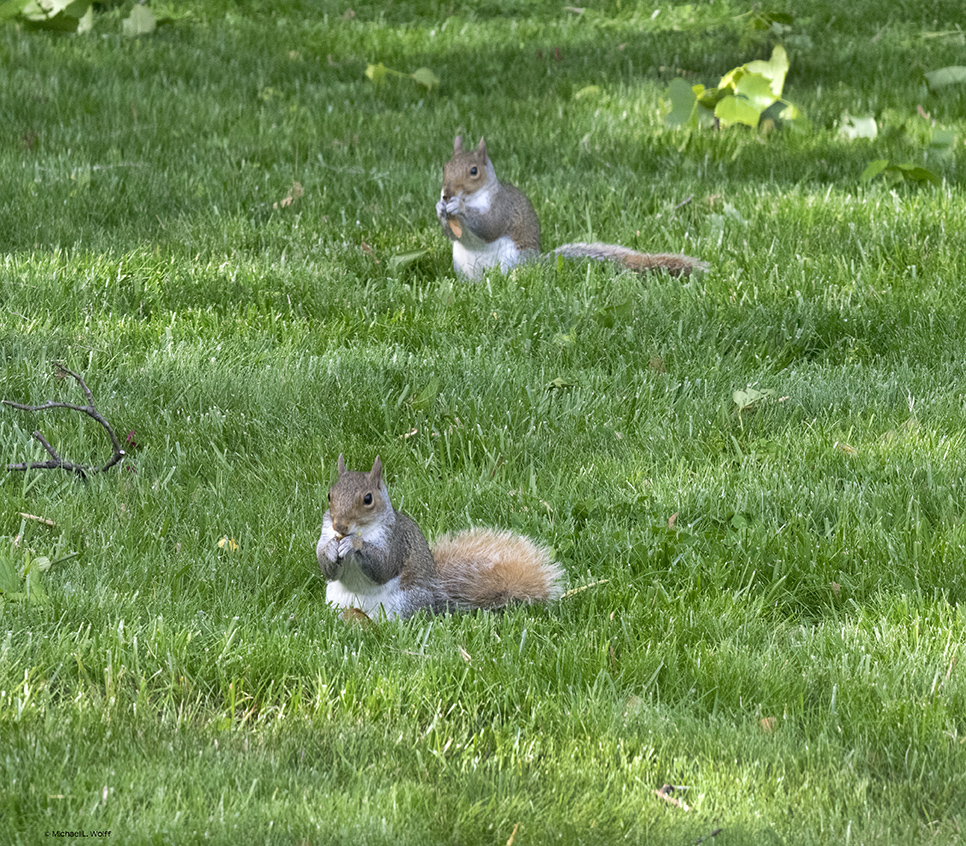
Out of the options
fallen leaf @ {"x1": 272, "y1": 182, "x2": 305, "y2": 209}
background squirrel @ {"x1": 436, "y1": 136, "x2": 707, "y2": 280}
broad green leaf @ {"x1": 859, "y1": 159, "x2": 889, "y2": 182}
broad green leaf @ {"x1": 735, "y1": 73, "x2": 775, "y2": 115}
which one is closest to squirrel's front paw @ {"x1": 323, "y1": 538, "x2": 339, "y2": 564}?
background squirrel @ {"x1": 436, "y1": 136, "x2": 707, "y2": 280}

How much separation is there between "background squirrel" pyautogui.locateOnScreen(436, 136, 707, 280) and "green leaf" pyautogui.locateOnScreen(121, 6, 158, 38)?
532 cm

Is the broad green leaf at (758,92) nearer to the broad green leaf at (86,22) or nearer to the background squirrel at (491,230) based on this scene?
the background squirrel at (491,230)

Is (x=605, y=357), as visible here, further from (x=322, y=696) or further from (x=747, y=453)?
(x=322, y=696)

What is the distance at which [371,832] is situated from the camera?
6.99 feet

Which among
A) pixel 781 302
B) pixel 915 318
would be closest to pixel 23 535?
pixel 781 302

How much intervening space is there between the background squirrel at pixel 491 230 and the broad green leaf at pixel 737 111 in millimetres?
2186

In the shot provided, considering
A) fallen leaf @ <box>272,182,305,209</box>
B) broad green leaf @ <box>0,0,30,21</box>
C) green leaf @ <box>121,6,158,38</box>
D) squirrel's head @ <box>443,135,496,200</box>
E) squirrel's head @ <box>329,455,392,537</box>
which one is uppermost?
broad green leaf @ <box>0,0,30,21</box>

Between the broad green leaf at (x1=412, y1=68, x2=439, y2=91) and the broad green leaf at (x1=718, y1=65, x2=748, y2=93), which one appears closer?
the broad green leaf at (x1=718, y1=65, x2=748, y2=93)

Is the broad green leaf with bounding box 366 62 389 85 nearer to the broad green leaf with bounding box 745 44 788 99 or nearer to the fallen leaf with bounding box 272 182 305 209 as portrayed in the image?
the fallen leaf with bounding box 272 182 305 209

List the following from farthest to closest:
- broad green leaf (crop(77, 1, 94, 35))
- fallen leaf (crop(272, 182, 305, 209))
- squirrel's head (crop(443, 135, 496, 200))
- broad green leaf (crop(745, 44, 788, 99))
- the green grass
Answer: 1. broad green leaf (crop(77, 1, 94, 35))
2. broad green leaf (crop(745, 44, 788, 99))
3. fallen leaf (crop(272, 182, 305, 209))
4. squirrel's head (crop(443, 135, 496, 200))
5. the green grass

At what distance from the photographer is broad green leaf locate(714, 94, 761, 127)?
7.38 meters

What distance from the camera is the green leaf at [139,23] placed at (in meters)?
9.84

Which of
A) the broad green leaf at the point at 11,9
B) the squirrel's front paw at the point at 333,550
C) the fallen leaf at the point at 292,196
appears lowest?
the fallen leaf at the point at 292,196

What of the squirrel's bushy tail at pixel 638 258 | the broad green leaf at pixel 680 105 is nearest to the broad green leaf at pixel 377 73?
the broad green leaf at pixel 680 105
